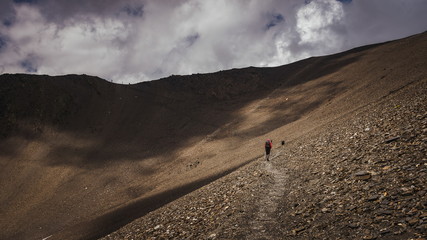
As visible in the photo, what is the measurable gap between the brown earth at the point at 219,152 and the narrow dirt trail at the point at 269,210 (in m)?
0.06

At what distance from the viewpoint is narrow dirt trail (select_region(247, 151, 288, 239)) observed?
616 centimetres

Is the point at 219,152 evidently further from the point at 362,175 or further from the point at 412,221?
the point at 412,221

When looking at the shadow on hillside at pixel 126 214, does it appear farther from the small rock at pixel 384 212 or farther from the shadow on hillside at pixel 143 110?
the shadow on hillside at pixel 143 110

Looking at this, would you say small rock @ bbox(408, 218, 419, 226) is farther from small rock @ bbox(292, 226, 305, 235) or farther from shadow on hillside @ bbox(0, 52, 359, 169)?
shadow on hillside @ bbox(0, 52, 359, 169)

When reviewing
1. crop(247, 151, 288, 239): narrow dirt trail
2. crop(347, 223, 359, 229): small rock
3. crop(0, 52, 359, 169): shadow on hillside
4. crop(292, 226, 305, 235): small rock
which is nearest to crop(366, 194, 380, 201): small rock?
crop(347, 223, 359, 229): small rock

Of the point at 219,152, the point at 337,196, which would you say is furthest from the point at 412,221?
the point at 219,152

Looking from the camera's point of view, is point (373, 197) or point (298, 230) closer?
point (373, 197)

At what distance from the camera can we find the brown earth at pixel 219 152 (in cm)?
646

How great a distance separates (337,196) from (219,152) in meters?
23.8

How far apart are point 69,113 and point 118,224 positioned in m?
36.5

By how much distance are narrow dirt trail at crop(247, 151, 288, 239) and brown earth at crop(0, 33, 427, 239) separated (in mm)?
64

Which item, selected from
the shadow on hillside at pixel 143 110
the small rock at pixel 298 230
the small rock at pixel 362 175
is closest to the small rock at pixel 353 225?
the small rock at pixel 298 230

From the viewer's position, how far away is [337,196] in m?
6.26

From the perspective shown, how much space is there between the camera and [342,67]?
4425 cm
